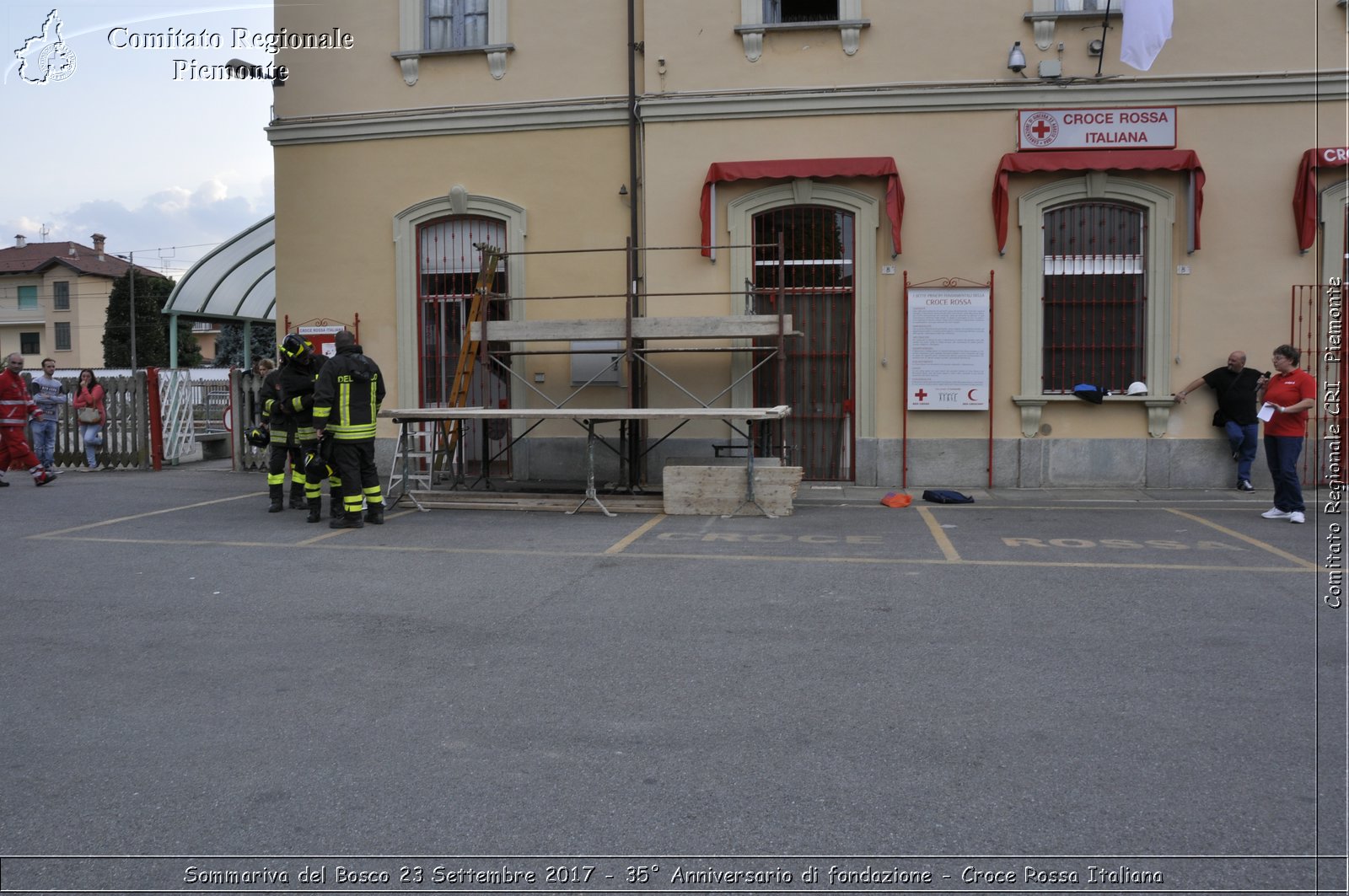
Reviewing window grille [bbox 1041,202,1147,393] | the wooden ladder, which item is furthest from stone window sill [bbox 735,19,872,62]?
the wooden ladder

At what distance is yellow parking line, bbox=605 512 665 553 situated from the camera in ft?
30.3

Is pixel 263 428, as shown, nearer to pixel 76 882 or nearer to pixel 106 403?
pixel 106 403

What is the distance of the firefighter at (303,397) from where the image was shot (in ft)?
36.4

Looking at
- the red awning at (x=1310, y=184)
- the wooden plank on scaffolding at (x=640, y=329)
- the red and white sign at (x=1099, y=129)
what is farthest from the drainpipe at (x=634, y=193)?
the red awning at (x=1310, y=184)

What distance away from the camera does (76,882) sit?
3.34 meters

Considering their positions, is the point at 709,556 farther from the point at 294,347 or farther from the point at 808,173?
the point at 808,173

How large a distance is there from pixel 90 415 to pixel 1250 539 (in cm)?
1642

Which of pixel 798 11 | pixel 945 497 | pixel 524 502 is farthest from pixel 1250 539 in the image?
pixel 798 11

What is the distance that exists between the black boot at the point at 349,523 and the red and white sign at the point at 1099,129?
29.5 ft

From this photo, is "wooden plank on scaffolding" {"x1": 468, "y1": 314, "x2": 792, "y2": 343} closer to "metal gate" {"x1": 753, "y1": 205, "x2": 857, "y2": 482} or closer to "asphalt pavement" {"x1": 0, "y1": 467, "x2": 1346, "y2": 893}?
"metal gate" {"x1": 753, "y1": 205, "x2": 857, "y2": 482}

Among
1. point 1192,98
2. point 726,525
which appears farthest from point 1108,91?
point 726,525

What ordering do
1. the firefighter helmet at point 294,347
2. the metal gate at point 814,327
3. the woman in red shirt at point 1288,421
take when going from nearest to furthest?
the woman in red shirt at point 1288,421, the firefighter helmet at point 294,347, the metal gate at point 814,327

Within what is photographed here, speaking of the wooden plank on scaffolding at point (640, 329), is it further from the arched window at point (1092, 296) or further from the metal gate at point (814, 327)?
the arched window at point (1092, 296)

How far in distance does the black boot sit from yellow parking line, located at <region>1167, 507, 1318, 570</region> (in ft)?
26.8
